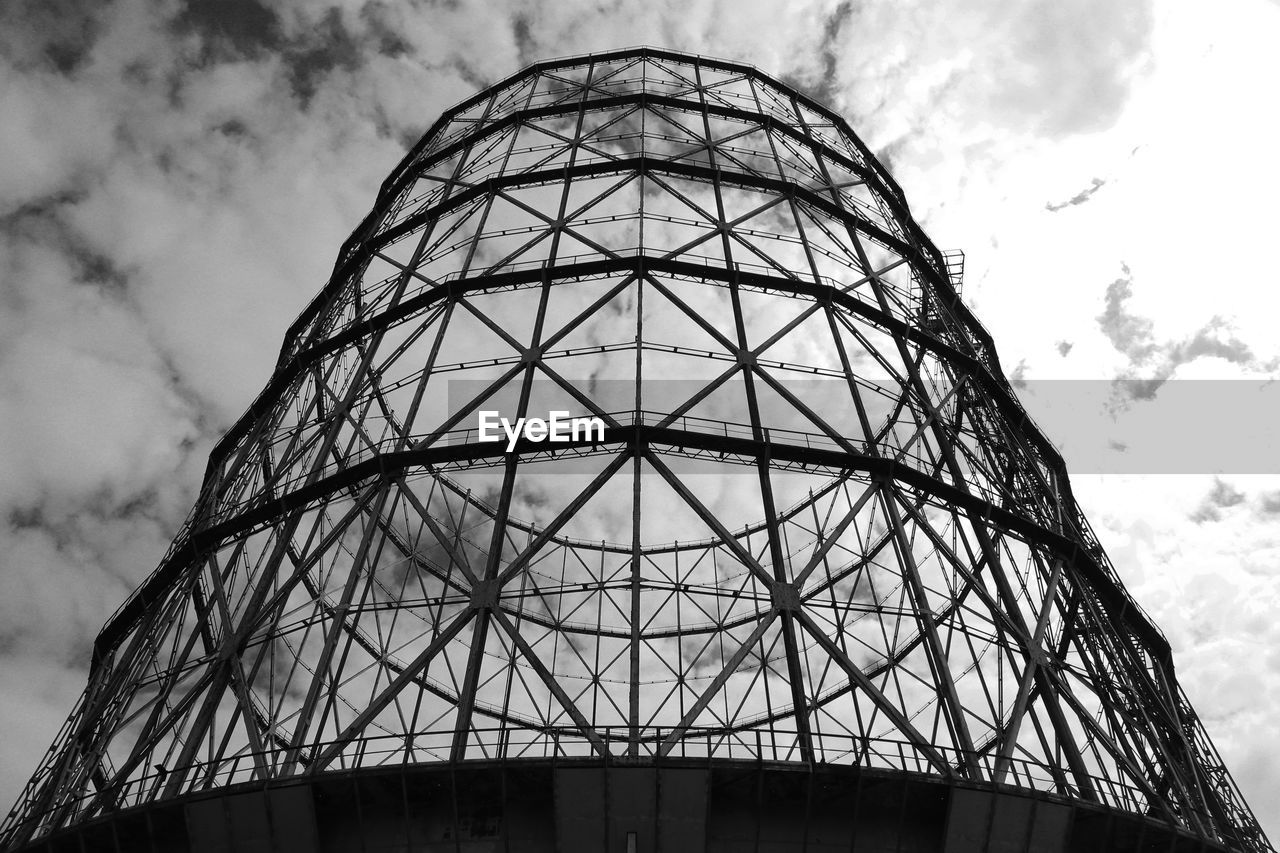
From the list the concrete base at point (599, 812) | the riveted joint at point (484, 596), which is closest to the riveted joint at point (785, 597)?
the concrete base at point (599, 812)

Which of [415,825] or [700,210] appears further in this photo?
[700,210]

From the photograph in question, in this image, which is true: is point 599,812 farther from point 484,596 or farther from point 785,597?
point 785,597

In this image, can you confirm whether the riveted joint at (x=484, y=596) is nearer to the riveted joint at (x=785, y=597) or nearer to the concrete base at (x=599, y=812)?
the concrete base at (x=599, y=812)

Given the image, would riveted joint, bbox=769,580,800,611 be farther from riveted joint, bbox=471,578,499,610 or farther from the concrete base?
riveted joint, bbox=471,578,499,610

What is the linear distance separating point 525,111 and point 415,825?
42.4ft

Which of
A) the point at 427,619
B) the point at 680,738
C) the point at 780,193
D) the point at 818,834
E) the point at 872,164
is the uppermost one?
the point at 872,164

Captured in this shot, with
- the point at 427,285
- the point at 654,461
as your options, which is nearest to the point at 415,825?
the point at 654,461

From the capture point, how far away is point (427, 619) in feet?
65.5

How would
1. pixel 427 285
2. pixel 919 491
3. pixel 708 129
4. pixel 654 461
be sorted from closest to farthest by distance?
1. pixel 654 461
2. pixel 919 491
3. pixel 427 285
4. pixel 708 129

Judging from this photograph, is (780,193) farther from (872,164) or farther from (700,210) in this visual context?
(872,164)

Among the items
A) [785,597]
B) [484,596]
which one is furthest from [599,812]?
[785,597]

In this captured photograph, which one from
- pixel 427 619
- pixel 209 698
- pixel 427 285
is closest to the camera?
pixel 209 698

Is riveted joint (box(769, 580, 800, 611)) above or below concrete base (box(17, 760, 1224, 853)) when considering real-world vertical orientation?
above

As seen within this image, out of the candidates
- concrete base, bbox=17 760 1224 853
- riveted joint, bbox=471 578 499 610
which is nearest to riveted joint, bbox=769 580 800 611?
concrete base, bbox=17 760 1224 853
